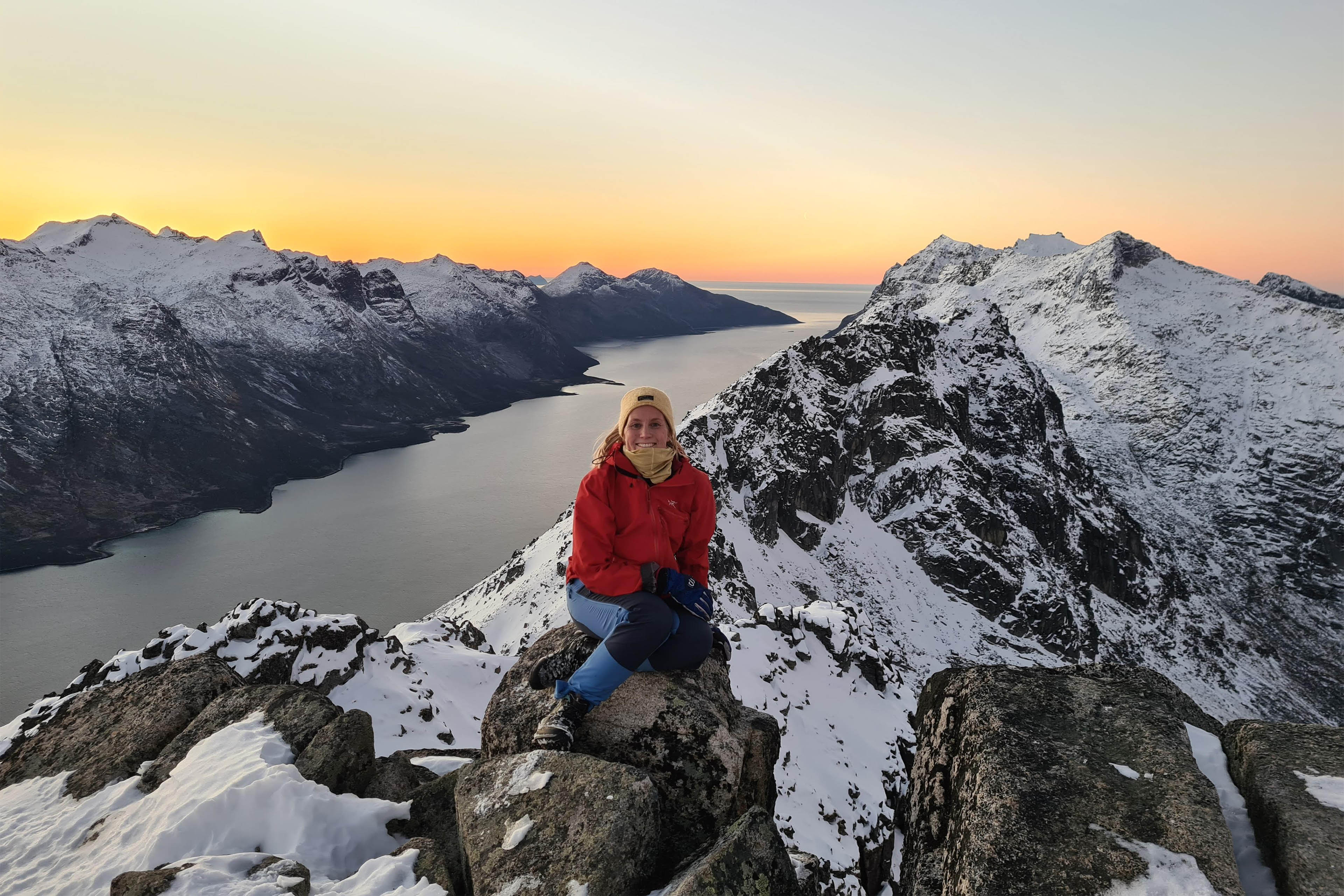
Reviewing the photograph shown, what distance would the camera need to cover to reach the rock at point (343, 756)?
781 centimetres

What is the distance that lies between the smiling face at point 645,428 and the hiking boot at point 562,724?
2.91 m

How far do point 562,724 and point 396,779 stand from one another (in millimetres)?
3411

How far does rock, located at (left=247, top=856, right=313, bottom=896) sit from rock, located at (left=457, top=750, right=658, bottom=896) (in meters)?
Result: 1.42

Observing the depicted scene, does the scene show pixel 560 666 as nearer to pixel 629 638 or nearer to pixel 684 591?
pixel 629 638

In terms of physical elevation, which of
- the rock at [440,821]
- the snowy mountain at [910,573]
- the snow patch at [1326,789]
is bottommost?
the snowy mountain at [910,573]

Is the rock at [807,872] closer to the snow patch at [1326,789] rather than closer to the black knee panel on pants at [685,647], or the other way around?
the black knee panel on pants at [685,647]

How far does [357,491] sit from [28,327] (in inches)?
4845

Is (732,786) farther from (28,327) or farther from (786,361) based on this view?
(28,327)

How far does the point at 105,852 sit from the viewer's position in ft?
22.5

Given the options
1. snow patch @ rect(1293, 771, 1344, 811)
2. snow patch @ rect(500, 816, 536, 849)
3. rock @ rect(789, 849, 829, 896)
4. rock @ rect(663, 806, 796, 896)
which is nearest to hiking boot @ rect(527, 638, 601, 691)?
snow patch @ rect(500, 816, 536, 849)

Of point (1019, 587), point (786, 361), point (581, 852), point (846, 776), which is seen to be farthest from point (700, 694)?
point (1019, 587)

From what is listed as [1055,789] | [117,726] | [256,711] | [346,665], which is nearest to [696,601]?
[1055,789]

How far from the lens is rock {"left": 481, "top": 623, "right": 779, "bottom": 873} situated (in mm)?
6465

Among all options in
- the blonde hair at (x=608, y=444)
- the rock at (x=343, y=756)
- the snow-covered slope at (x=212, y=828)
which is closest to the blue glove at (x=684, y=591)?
the blonde hair at (x=608, y=444)
